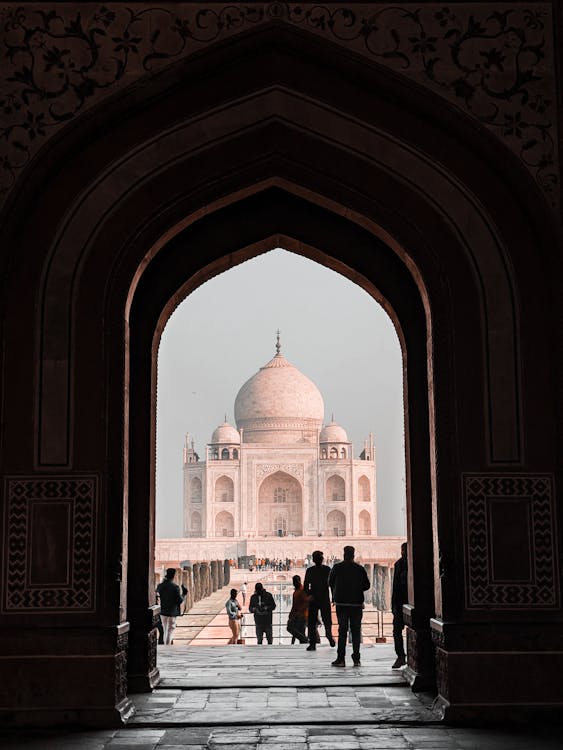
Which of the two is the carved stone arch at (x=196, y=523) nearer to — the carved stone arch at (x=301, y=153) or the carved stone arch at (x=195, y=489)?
the carved stone arch at (x=195, y=489)

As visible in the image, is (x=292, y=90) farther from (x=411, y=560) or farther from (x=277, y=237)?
(x=411, y=560)

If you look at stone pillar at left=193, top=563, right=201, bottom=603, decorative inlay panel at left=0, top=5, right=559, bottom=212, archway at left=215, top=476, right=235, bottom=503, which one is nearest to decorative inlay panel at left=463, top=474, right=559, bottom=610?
decorative inlay panel at left=0, top=5, right=559, bottom=212

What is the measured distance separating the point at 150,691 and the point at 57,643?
1265mm

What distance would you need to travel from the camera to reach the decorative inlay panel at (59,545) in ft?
19.5

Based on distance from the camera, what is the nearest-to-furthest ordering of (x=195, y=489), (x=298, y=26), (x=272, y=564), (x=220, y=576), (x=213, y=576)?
1. (x=298, y=26)
2. (x=213, y=576)
3. (x=220, y=576)
4. (x=272, y=564)
5. (x=195, y=489)

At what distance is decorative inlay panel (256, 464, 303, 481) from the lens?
49.1 m

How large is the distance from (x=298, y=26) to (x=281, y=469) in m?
43.6

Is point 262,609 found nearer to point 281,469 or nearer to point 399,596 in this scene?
point 399,596

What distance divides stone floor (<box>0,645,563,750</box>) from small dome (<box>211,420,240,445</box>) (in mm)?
43419

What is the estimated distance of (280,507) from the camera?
51406 millimetres

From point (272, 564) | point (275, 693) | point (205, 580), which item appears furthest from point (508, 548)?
point (272, 564)

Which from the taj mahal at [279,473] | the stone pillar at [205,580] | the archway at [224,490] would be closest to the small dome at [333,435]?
the taj mahal at [279,473]

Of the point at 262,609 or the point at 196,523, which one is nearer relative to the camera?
the point at 262,609

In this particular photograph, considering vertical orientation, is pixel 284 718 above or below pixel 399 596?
below
